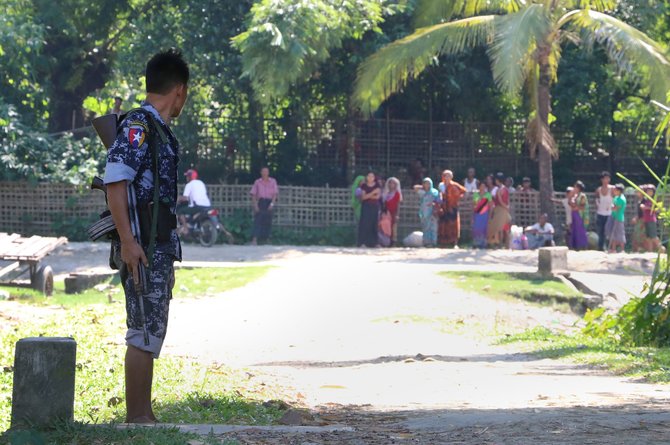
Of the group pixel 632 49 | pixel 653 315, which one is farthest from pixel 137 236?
pixel 632 49

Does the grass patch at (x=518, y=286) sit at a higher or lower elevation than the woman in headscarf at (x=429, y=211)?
lower

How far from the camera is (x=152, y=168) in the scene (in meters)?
5.86

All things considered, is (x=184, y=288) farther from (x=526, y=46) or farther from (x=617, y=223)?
(x=617, y=223)

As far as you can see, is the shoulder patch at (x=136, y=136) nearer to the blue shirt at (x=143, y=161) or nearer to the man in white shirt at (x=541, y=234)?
the blue shirt at (x=143, y=161)

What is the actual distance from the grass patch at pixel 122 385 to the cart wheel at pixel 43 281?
11.6 feet

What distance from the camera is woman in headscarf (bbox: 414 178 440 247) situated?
2475 centimetres

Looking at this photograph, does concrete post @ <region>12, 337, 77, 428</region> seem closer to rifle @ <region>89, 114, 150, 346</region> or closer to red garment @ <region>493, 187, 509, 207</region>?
rifle @ <region>89, 114, 150, 346</region>

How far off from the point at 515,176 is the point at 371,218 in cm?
612

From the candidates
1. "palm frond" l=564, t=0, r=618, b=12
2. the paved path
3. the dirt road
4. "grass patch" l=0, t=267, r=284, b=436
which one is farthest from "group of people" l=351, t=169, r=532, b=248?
"grass patch" l=0, t=267, r=284, b=436

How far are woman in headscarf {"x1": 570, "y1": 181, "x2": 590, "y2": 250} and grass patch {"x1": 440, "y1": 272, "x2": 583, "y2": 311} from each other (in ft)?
22.4

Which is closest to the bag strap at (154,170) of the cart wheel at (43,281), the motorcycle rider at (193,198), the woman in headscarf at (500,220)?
the cart wheel at (43,281)

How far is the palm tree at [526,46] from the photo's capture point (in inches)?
833

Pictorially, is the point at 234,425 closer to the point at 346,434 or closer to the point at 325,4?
the point at 346,434

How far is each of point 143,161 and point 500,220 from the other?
19.3 m
